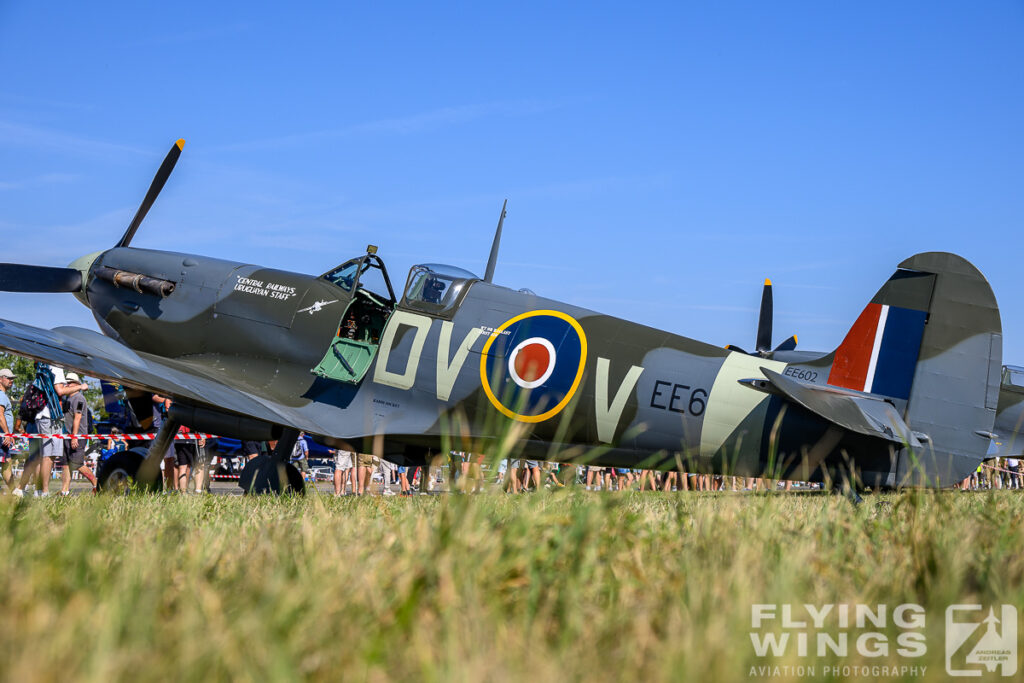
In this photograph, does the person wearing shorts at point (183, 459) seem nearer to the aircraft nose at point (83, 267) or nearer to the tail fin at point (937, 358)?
the aircraft nose at point (83, 267)

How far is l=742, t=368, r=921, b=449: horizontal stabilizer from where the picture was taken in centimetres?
689

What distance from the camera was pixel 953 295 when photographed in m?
7.52

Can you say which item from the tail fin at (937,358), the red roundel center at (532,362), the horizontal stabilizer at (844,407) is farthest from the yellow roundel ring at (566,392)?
the tail fin at (937,358)

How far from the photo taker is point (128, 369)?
25.7ft

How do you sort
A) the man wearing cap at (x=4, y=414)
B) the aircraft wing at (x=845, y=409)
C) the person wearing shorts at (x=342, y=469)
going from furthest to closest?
the person wearing shorts at (x=342, y=469) → the man wearing cap at (x=4, y=414) → the aircraft wing at (x=845, y=409)

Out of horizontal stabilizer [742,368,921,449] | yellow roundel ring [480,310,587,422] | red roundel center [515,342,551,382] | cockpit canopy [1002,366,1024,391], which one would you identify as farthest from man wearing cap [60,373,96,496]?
cockpit canopy [1002,366,1024,391]

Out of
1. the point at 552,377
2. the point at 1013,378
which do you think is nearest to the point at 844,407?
the point at 552,377

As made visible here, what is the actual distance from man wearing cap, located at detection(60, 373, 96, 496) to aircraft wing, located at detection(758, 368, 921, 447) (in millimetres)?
9174

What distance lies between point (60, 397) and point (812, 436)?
981 centimetres

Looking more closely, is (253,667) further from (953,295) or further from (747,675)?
(953,295)

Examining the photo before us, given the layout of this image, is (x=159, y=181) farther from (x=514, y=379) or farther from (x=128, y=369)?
(x=514, y=379)

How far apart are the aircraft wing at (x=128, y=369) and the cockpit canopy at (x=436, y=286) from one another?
1523 mm

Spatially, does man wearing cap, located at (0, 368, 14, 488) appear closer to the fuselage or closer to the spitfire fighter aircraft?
the spitfire fighter aircraft

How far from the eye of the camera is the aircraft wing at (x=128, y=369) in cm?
754
